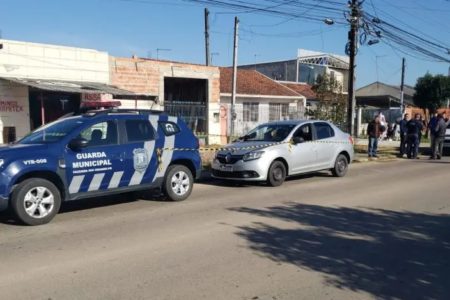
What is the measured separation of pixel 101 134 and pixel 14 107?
1107 cm

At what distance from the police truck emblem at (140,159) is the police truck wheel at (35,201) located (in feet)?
4.99

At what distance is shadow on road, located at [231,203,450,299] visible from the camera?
5242 millimetres

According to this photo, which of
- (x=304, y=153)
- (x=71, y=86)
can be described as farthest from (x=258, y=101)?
(x=304, y=153)

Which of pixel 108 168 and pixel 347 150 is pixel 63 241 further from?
pixel 347 150

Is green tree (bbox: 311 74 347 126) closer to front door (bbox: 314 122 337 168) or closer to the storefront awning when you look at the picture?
the storefront awning

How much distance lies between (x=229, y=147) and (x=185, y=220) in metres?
4.45

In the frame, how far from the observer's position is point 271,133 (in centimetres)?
1286

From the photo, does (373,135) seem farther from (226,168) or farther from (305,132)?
Result: (226,168)

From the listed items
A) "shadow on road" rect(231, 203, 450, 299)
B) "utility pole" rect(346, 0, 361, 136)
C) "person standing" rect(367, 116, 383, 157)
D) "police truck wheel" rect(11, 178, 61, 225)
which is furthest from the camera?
"utility pole" rect(346, 0, 361, 136)

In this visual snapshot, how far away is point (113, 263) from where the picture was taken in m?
5.80

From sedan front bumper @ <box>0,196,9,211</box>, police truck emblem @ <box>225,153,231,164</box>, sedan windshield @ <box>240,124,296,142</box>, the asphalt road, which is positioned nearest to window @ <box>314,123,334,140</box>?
sedan windshield @ <box>240,124,296,142</box>

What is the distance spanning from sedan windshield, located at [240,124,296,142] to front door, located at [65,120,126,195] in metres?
4.68

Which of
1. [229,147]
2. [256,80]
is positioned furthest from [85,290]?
[256,80]

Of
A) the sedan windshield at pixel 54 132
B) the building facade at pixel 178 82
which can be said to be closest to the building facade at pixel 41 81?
the building facade at pixel 178 82
